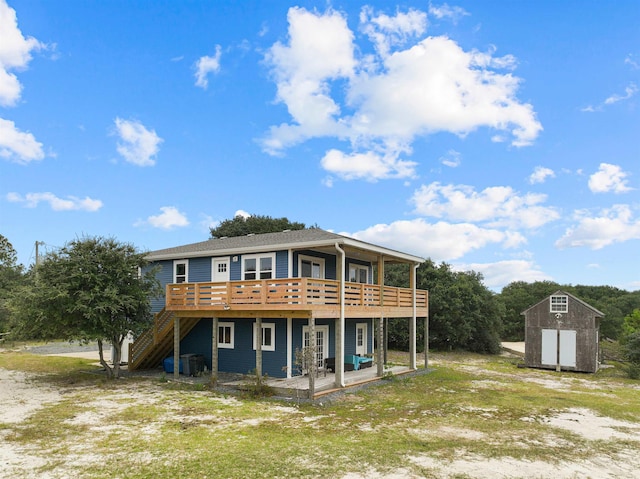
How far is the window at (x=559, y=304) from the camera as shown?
21922 millimetres

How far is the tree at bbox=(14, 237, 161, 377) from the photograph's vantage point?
16.1 m

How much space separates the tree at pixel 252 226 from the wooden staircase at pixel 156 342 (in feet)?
88.5

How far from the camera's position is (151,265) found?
21.3 m

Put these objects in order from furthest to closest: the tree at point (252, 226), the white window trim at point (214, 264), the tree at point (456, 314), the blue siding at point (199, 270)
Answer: the tree at point (252, 226) < the tree at point (456, 314) < the blue siding at point (199, 270) < the white window trim at point (214, 264)

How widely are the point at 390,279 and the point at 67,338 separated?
23917 millimetres

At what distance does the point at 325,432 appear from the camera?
9.97 meters

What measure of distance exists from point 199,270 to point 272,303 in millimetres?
6149

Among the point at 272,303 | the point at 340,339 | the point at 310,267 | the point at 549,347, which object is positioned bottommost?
the point at 549,347

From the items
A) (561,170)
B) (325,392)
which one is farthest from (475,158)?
(325,392)

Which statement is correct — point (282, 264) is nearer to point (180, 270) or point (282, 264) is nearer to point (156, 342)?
point (180, 270)

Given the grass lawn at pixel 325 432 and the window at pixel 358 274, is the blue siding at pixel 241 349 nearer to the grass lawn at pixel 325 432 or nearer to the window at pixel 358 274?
the grass lawn at pixel 325 432

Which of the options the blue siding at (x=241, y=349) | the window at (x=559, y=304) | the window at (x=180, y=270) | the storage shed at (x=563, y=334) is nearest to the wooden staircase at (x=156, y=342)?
the blue siding at (x=241, y=349)

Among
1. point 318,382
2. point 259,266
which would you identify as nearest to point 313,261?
point 259,266

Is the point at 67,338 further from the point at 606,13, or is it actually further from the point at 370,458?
the point at 606,13
